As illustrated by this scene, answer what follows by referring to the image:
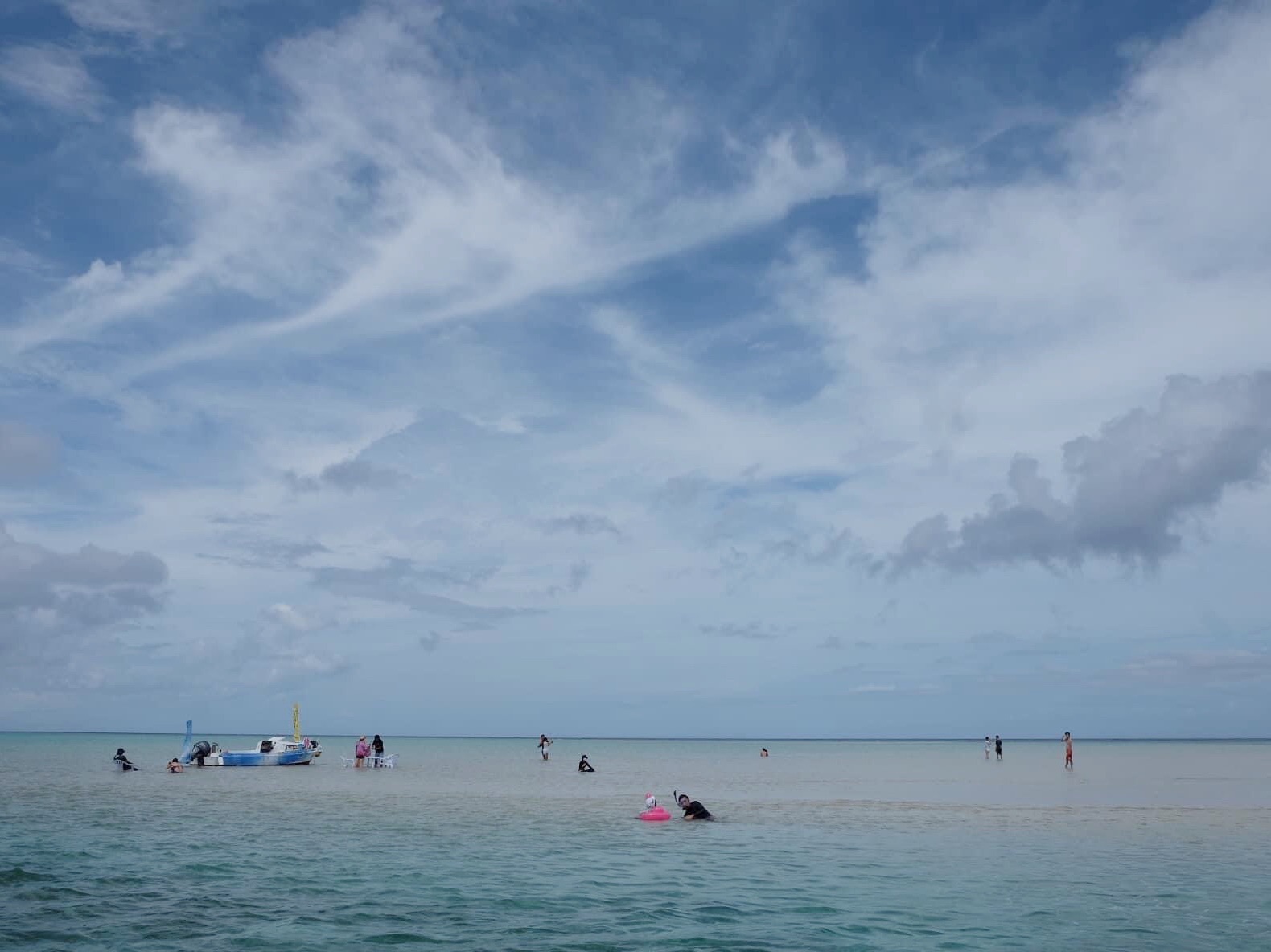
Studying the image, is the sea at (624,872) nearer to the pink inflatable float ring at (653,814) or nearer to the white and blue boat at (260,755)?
the pink inflatable float ring at (653,814)

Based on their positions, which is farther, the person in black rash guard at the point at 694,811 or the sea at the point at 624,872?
the person in black rash guard at the point at 694,811

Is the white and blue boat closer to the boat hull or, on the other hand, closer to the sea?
the boat hull

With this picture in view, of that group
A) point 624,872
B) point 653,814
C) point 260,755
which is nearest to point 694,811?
point 653,814

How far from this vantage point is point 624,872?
83.9 ft

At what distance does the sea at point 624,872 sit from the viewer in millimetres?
18578

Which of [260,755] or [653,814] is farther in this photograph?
[260,755]

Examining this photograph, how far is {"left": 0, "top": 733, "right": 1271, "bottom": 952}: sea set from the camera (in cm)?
1858

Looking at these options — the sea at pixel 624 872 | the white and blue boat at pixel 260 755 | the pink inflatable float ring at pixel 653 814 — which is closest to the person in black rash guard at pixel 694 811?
the sea at pixel 624 872

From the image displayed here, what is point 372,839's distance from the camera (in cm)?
3128

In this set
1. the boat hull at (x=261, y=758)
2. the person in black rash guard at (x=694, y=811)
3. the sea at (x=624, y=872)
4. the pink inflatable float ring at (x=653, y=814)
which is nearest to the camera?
the sea at (x=624, y=872)

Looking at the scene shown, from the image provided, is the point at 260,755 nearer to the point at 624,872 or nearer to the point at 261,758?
the point at 261,758

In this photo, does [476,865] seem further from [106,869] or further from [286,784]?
[286,784]

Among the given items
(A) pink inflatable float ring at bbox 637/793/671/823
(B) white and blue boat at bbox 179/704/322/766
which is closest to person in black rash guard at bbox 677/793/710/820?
(A) pink inflatable float ring at bbox 637/793/671/823

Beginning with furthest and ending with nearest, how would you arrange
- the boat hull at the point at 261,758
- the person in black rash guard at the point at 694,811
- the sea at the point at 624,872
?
the boat hull at the point at 261,758, the person in black rash guard at the point at 694,811, the sea at the point at 624,872
